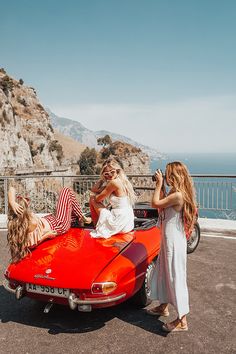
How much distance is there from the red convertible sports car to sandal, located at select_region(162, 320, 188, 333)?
0.49 m

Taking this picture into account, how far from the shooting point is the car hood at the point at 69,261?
364 centimetres

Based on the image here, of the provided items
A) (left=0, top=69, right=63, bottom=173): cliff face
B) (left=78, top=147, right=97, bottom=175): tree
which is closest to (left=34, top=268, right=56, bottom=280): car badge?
(left=0, top=69, right=63, bottom=173): cliff face

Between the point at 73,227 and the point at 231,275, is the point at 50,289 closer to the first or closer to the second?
the point at 73,227

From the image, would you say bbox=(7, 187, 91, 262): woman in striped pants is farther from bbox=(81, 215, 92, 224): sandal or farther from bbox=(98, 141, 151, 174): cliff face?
bbox=(98, 141, 151, 174): cliff face

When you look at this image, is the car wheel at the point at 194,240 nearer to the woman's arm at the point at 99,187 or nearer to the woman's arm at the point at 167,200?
the woman's arm at the point at 99,187

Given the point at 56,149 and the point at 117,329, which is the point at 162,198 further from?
the point at 56,149

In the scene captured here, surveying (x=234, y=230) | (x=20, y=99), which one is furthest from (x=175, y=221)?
(x=20, y=99)

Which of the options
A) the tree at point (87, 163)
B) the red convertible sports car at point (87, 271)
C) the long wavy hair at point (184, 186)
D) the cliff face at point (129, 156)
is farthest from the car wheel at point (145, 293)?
the cliff face at point (129, 156)

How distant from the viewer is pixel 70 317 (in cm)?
416

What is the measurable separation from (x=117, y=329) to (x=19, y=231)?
166cm

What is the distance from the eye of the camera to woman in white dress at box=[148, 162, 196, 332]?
372cm

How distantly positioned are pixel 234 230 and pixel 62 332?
5.61 m

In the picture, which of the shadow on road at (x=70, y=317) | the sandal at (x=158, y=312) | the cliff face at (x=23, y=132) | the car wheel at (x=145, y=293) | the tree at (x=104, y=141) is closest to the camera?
the shadow on road at (x=70, y=317)

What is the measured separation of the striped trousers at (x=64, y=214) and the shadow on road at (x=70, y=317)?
104cm
